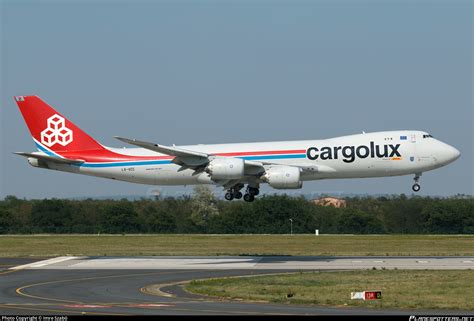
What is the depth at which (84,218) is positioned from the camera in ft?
358

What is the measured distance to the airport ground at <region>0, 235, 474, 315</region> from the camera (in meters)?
34.0

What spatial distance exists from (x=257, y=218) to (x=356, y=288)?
207 ft

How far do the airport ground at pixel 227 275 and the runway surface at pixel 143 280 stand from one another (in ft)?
0.15

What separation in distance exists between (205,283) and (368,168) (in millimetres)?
19535

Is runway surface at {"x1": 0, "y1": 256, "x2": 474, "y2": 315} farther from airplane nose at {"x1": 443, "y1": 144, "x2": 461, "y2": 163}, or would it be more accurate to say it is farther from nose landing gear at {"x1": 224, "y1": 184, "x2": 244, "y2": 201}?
airplane nose at {"x1": 443, "y1": 144, "x2": 461, "y2": 163}

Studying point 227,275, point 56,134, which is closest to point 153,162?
point 56,134

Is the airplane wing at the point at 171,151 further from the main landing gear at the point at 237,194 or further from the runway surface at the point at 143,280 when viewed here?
the runway surface at the point at 143,280

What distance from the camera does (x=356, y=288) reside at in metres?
40.9

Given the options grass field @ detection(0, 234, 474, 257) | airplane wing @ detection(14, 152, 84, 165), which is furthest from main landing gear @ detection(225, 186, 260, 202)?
airplane wing @ detection(14, 152, 84, 165)

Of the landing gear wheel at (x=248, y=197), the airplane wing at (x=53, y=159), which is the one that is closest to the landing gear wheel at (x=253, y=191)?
the landing gear wheel at (x=248, y=197)

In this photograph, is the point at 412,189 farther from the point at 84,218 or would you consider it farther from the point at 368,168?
the point at 84,218

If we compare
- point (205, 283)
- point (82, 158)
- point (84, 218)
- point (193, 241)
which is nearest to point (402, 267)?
point (205, 283)

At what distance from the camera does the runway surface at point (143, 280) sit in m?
32.8

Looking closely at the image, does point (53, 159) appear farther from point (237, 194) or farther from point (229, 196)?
point (237, 194)
